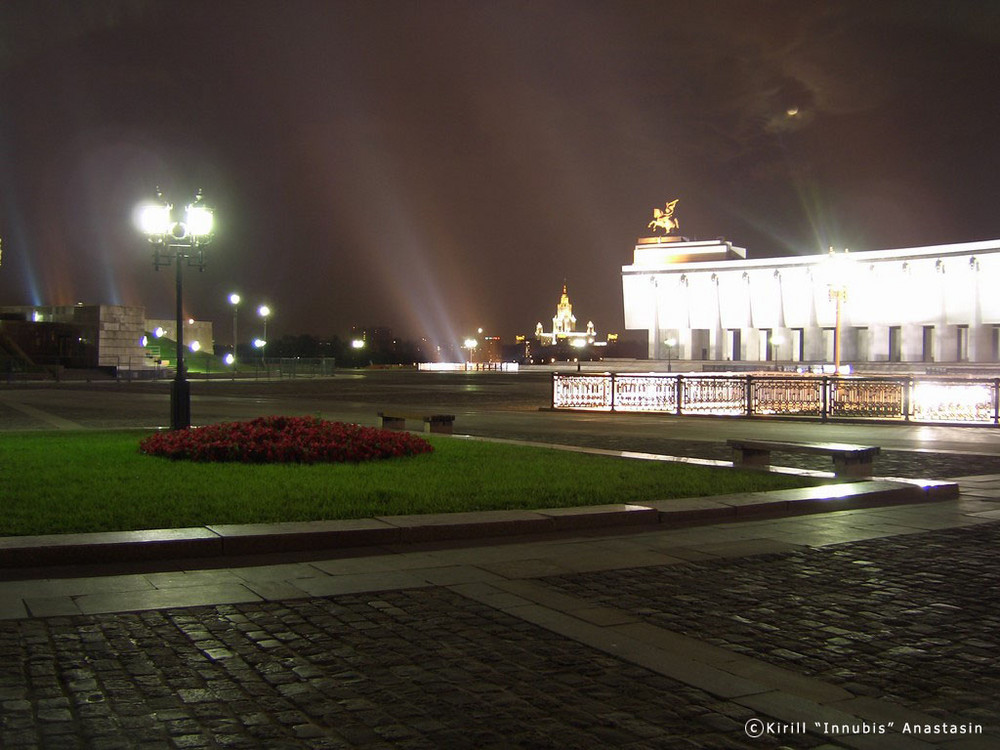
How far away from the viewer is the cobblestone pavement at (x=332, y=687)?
4395 millimetres

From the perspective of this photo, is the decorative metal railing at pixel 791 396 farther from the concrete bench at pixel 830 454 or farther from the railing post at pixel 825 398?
the concrete bench at pixel 830 454

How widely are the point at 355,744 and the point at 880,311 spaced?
9261 centimetres

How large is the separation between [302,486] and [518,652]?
19.4 feet

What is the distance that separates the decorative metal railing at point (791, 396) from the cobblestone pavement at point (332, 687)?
22189 mm

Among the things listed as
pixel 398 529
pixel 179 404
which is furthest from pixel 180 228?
pixel 398 529

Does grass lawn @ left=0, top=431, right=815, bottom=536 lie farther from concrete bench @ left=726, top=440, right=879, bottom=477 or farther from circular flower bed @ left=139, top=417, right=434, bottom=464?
concrete bench @ left=726, top=440, right=879, bottom=477

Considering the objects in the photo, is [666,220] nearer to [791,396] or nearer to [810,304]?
[810,304]

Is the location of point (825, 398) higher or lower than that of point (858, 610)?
higher

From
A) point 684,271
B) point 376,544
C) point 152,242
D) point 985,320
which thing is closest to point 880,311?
point 985,320

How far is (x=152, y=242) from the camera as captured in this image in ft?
66.8

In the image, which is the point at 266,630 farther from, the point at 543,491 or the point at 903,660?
the point at 543,491

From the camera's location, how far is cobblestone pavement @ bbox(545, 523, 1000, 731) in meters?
5.28

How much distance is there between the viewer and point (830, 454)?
1391 cm

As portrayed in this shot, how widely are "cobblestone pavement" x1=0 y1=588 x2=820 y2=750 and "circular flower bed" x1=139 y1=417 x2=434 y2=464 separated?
682cm
